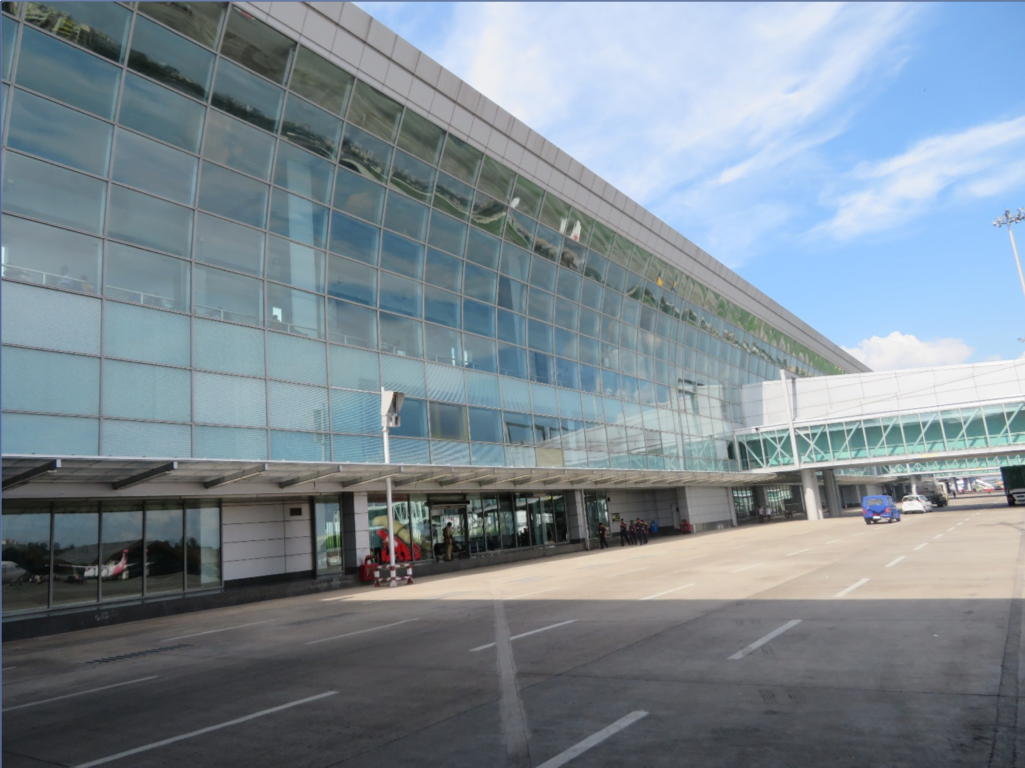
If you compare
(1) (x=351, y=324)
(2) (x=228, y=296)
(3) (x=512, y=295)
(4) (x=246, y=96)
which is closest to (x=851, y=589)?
(1) (x=351, y=324)

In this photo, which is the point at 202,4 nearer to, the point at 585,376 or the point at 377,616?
the point at 377,616

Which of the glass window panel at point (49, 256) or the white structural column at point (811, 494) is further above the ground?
the glass window panel at point (49, 256)

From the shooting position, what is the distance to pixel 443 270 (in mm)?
31531

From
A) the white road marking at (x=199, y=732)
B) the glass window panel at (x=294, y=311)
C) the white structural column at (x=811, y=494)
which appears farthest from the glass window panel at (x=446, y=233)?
the white structural column at (x=811, y=494)

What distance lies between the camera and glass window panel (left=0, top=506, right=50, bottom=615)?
19297mm

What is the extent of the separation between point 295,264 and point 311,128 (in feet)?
15.5

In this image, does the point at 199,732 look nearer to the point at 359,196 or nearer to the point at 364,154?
the point at 359,196

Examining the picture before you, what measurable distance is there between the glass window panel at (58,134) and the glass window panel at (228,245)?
10.9ft

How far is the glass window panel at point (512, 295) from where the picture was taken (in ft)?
114

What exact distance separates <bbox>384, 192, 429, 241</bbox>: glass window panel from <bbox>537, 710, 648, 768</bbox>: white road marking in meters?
24.2

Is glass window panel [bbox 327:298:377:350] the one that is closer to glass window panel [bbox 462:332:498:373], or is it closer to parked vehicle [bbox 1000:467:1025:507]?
glass window panel [bbox 462:332:498:373]

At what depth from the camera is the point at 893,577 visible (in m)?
16.5

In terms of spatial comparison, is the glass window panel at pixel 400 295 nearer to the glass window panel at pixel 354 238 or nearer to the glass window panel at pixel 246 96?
the glass window panel at pixel 354 238

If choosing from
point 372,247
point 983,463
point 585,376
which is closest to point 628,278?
point 585,376
